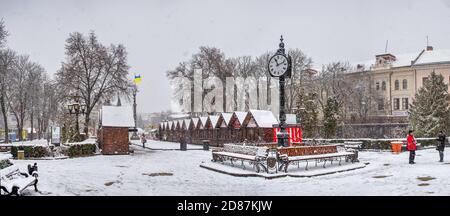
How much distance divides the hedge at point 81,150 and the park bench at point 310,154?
10745mm

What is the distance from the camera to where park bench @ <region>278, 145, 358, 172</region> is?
1097cm

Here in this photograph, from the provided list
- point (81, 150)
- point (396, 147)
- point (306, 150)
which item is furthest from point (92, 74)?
point (396, 147)

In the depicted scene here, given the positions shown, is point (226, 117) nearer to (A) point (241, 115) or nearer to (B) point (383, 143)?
(A) point (241, 115)

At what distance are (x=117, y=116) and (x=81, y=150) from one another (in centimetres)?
297

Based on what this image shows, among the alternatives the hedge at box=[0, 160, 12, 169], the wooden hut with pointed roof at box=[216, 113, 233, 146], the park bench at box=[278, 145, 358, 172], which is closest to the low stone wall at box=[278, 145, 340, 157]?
the park bench at box=[278, 145, 358, 172]

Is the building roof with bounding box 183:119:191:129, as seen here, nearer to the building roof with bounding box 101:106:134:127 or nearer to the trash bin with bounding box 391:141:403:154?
the building roof with bounding box 101:106:134:127

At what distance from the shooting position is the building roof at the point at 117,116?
20.2 metres

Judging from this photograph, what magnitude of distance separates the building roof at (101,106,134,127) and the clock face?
10.6 m

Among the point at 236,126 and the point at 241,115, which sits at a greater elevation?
the point at 241,115

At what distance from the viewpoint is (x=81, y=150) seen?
1836 cm

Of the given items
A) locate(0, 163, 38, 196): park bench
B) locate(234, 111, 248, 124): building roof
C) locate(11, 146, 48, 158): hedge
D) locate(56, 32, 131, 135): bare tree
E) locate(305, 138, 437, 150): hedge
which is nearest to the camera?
locate(0, 163, 38, 196): park bench
